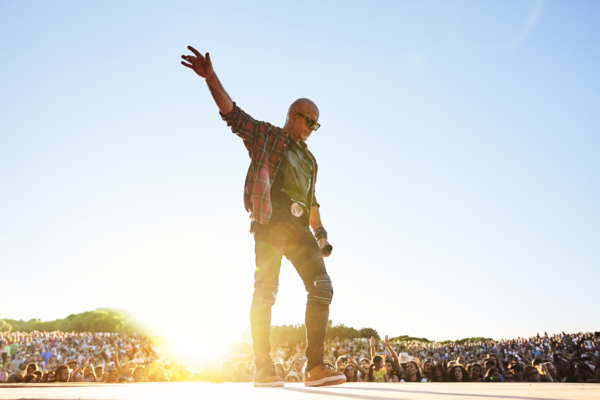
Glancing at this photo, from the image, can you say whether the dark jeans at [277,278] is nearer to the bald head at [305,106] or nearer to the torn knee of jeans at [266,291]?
the torn knee of jeans at [266,291]

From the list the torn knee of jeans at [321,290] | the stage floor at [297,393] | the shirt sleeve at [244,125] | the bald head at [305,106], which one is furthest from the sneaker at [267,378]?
the bald head at [305,106]

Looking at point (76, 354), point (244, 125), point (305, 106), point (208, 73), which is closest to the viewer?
point (208, 73)

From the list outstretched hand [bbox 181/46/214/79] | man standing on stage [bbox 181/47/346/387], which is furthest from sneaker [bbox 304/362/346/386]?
outstretched hand [bbox 181/46/214/79]

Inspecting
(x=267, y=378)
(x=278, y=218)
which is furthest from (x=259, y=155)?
(x=267, y=378)

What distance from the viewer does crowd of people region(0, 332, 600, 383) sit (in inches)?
314

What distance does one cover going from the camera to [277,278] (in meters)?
3.12

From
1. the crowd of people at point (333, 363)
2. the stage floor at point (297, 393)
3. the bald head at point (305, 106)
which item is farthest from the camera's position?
the crowd of people at point (333, 363)

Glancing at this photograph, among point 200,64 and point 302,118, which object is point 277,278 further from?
point 200,64

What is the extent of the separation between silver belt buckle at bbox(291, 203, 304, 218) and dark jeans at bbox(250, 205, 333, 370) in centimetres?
3

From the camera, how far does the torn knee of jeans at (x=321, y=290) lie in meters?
3.13

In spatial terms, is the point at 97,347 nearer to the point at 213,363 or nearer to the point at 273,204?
the point at 213,363

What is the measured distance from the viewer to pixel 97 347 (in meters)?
24.2

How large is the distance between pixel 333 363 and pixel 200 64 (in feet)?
50.1

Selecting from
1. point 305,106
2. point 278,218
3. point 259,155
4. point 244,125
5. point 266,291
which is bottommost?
point 266,291
